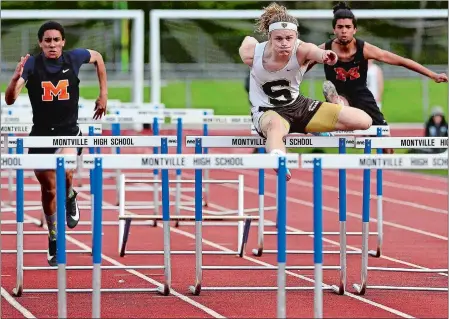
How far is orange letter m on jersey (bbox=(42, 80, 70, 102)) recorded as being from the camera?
1001 centimetres

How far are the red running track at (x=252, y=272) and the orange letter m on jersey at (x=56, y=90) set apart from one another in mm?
1425

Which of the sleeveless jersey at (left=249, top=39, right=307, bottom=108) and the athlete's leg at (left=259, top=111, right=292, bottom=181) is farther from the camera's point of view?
the sleeveless jersey at (left=249, top=39, right=307, bottom=108)

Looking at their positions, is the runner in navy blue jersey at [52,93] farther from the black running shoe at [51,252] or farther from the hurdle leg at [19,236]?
the hurdle leg at [19,236]

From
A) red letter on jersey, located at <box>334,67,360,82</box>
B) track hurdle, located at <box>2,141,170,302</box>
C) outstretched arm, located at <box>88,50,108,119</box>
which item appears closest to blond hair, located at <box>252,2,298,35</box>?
track hurdle, located at <box>2,141,170,302</box>

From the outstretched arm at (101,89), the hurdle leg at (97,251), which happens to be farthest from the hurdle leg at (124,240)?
the hurdle leg at (97,251)

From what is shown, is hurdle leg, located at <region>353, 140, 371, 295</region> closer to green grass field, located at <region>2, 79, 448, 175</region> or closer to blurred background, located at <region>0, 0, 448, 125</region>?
blurred background, located at <region>0, 0, 448, 125</region>

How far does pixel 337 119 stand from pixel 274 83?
0.52m

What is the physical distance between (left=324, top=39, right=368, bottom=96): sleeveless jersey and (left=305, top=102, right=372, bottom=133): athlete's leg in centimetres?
173

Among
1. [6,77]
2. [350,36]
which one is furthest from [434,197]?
[6,77]

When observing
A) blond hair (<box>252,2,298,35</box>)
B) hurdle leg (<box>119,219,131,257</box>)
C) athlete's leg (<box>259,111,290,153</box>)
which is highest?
blond hair (<box>252,2,298,35</box>)

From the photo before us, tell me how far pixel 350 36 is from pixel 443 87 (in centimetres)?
3713

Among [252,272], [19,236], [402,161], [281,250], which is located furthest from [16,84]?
[402,161]

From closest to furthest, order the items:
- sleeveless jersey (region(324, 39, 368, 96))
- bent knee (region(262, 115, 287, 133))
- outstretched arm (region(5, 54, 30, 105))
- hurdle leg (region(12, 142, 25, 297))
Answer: bent knee (region(262, 115, 287, 133)), hurdle leg (region(12, 142, 25, 297)), outstretched arm (region(5, 54, 30, 105)), sleeveless jersey (region(324, 39, 368, 96))

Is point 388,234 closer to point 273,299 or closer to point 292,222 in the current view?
point 292,222
